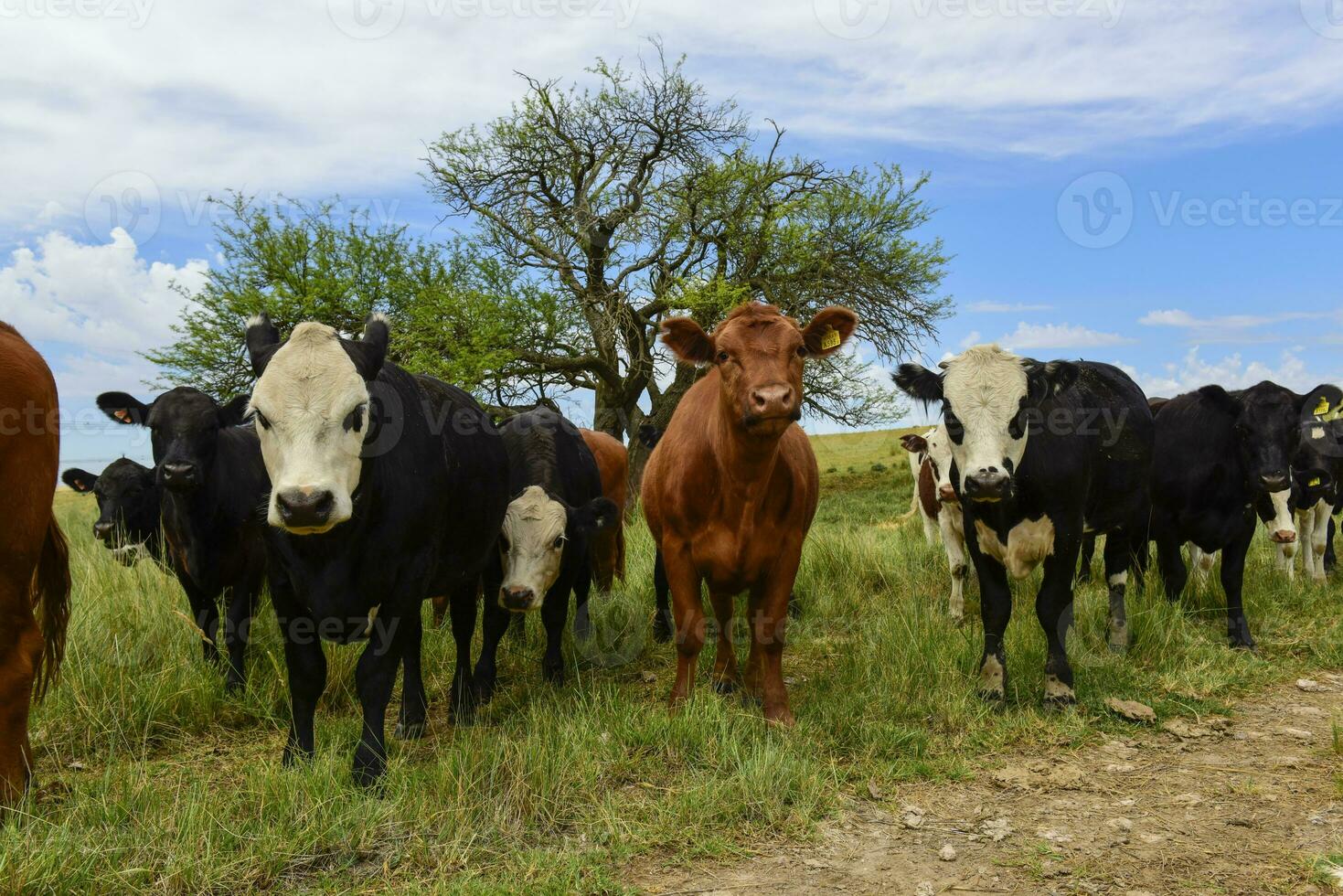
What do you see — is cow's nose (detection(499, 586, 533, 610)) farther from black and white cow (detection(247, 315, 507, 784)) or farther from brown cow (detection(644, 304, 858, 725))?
brown cow (detection(644, 304, 858, 725))

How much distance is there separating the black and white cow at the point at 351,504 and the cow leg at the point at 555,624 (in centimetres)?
128

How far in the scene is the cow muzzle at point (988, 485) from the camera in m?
4.80

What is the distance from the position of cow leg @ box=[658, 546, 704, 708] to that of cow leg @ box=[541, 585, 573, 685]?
1.23m

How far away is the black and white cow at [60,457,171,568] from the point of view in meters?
8.04

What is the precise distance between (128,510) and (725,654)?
574cm

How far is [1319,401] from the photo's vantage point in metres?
8.12

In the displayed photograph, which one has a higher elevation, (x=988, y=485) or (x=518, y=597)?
(x=988, y=485)

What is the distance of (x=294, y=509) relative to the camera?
3619mm

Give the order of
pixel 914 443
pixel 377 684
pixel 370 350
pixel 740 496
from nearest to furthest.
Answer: pixel 370 350
pixel 377 684
pixel 740 496
pixel 914 443

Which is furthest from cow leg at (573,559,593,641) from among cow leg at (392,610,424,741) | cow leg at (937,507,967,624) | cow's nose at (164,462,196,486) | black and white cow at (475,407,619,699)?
cow leg at (937,507,967,624)

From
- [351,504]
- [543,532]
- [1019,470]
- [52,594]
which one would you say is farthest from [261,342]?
[1019,470]

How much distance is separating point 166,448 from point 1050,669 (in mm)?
5732

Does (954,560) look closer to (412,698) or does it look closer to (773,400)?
(773,400)

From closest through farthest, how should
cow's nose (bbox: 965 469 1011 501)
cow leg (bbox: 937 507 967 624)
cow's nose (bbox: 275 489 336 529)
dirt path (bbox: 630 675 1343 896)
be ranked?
dirt path (bbox: 630 675 1343 896)
cow's nose (bbox: 275 489 336 529)
cow's nose (bbox: 965 469 1011 501)
cow leg (bbox: 937 507 967 624)
